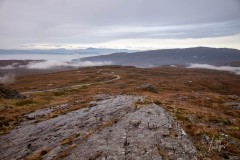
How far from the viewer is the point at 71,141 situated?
21.9 metres

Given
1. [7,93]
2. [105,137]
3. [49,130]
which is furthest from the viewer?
[7,93]

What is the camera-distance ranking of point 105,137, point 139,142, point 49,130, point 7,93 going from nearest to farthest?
point 139,142
point 105,137
point 49,130
point 7,93

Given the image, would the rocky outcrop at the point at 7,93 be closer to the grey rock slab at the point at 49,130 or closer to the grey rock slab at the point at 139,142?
the grey rock slab at the point at 49,130

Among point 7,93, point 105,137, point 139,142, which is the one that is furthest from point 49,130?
point 7,93

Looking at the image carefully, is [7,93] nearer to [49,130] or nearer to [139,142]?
[49,130]

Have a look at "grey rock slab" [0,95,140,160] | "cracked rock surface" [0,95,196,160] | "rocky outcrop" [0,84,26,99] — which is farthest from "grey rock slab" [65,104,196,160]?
"rocky outcrop" [0,84,26,99]

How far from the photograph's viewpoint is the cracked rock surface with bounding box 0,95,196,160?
18.2 meters

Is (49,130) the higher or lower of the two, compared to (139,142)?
lower

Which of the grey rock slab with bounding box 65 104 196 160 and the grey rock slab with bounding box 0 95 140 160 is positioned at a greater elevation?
the grey rock slab with bounding box 65 104 196 160

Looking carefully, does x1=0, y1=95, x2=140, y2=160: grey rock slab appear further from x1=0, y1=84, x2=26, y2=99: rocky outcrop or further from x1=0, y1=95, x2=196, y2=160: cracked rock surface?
x1=0, y1=84, x2=26, y2=99: rocky outcrop

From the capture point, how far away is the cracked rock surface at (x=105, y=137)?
716 inches

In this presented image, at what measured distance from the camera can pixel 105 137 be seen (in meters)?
21.4

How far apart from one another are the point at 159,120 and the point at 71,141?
853 centimetres

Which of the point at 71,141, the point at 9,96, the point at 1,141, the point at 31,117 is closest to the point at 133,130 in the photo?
the point at 71,141
